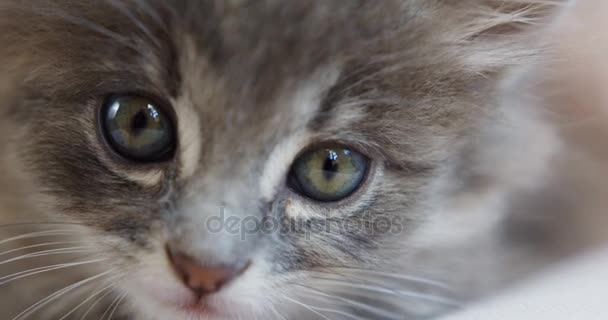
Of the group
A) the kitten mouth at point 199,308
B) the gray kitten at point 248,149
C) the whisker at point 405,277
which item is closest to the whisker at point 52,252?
the gray kitten at point 248,149

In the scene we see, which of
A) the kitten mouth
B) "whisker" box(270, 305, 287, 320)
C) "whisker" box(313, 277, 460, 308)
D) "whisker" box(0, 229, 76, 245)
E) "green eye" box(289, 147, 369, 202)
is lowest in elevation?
the kitten mouth

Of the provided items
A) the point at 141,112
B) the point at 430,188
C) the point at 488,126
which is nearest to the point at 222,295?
the point at 141,112

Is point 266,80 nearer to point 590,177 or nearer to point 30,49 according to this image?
point 30,49

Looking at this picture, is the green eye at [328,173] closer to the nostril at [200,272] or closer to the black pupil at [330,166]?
the black pupil at [330,166]

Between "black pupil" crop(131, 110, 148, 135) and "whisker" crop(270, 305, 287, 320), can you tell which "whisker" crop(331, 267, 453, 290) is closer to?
"whisker" crop(270, 305, 287, 320)

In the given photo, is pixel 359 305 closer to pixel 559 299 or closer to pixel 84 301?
pixel 559 299

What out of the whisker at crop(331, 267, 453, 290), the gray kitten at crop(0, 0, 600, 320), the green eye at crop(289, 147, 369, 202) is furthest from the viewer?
the whisker at crop(331, 267, 453, 290)

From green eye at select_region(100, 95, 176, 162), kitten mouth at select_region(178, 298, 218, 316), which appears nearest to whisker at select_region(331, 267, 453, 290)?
kitten mouth at select_region(178, 298, 218, 316)

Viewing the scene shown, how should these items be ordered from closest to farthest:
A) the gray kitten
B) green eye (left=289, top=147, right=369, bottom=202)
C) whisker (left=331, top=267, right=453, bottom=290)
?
1. the gray kitten
2. green eye (left=289, top=147, right=369, bottom=202)
3. whisker (left=331, top=267, right=453, bottom=290)

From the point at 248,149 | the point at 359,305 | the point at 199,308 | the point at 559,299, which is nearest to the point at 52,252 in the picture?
the point at 199,308
